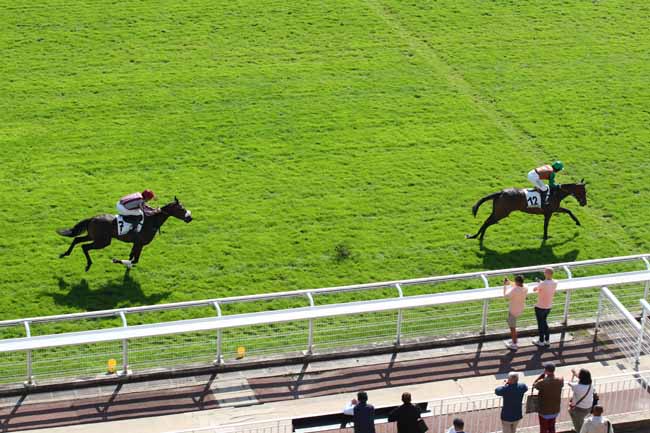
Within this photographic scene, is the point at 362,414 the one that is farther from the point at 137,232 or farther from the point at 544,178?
the point at 544,178

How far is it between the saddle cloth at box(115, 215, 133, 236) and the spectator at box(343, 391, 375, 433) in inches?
268

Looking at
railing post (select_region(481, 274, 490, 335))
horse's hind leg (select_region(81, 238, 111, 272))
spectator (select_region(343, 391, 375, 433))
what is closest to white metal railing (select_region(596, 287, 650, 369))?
railing post (select_region(481, 274, 490, 335))

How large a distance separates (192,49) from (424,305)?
12802 millimetres

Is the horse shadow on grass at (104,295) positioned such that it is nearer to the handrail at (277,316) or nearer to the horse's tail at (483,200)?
the handrail at (277,316)

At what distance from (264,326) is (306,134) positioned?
7.67 m

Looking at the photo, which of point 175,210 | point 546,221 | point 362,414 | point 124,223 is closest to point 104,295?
point 124,223

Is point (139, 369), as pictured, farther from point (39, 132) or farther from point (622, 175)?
point (622, 175)

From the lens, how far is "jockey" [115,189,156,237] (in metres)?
19.2

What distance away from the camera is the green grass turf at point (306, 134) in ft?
67.0

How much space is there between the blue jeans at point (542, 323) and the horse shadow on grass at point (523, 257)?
10.6 feet

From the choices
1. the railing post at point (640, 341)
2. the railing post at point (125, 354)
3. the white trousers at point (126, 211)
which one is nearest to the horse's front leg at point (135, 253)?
the white trousers at point (126, 211)

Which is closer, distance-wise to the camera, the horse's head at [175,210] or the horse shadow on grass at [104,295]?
the horse shadow on grass at [104,295]

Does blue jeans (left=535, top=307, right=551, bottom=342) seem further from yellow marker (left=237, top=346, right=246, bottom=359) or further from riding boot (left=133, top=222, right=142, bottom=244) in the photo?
riding boot (left=133, top=222, right=142, bottom=244)

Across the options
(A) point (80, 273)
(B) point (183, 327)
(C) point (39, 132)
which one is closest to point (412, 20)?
(C) point (39, 132)
